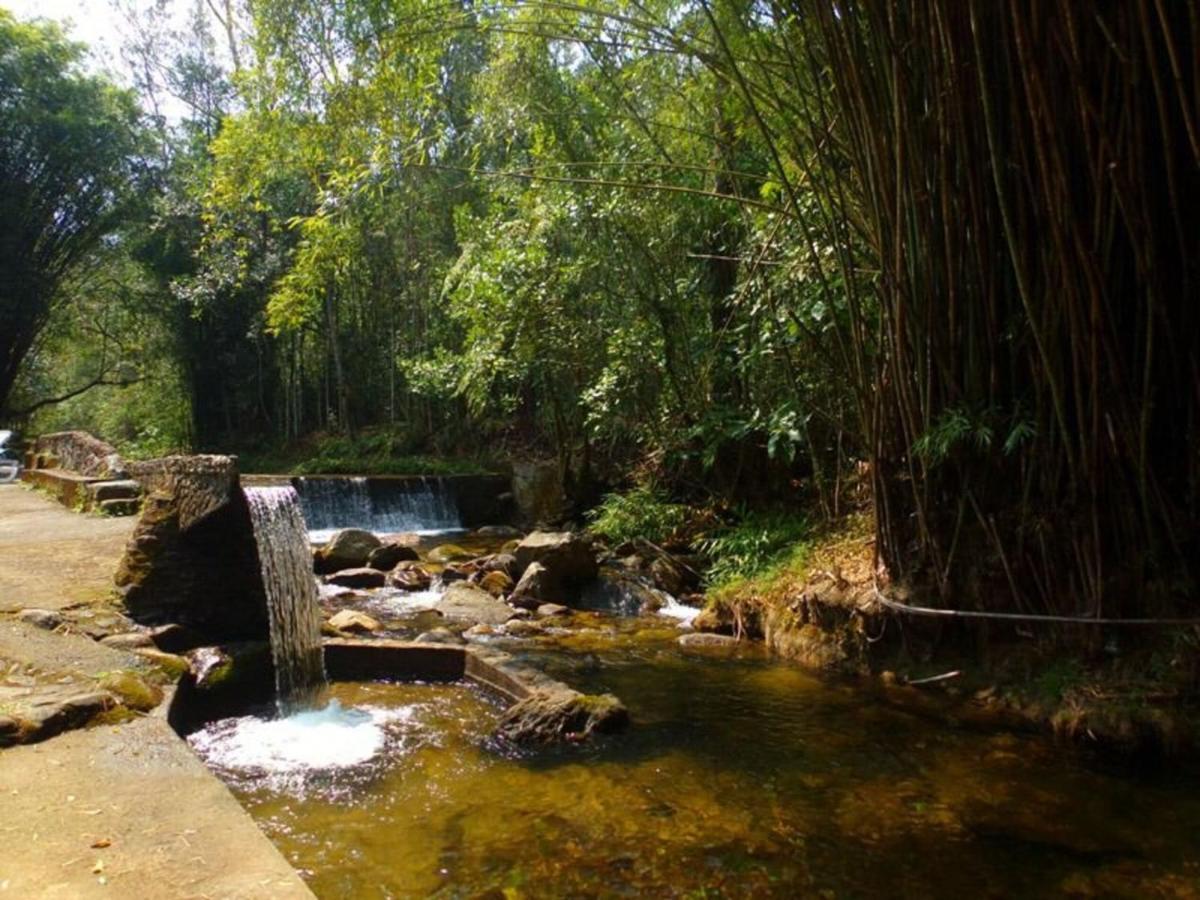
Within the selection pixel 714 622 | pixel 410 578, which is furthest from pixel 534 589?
pixel 714 622

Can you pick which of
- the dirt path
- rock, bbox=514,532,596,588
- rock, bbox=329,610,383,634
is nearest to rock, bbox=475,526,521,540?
rock, bbox=514,532,596,588

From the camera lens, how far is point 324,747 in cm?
413

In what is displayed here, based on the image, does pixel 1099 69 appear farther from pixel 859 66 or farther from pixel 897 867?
pixel 897 867

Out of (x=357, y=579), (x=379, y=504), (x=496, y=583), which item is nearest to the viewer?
(x=496, y=583)

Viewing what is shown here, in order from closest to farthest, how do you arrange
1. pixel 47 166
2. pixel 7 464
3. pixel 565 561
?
pixel 565 561 < pixel 7 464 < pixel 47 166

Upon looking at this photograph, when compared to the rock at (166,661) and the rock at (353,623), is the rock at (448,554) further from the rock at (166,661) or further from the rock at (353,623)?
the rock at (166,661)

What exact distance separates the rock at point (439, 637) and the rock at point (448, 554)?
319cm

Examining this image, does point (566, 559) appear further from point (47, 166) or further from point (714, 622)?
point (47, 166)

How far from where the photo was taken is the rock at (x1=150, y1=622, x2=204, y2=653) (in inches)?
173

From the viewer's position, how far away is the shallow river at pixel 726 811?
3014 mm

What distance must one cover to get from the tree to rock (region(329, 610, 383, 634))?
1619cm

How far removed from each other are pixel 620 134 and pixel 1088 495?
6.21 m

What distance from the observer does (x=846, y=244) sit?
4641 mm

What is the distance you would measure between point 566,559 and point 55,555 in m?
3.90
